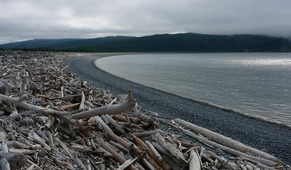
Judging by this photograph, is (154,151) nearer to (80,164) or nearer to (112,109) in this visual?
(112,109)

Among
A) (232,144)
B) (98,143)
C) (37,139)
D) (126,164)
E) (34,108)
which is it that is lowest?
(232,144)

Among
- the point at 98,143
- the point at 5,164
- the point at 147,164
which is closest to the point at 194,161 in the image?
the point at 147,164

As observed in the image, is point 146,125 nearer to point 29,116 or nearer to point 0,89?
point 29,116

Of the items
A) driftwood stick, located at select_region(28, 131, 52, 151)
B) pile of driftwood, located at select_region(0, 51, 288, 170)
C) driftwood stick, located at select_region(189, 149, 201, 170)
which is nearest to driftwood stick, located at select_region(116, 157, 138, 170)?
pile of driftwood, located at select_region(0, 51, 288, 170)

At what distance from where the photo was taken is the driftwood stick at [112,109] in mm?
7852

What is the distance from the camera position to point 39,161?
582 cm

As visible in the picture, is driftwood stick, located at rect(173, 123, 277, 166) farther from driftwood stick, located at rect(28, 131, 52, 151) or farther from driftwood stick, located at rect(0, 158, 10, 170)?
driftwood stick, located at rect(0, 158, 10, 170)

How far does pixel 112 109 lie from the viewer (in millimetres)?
8352

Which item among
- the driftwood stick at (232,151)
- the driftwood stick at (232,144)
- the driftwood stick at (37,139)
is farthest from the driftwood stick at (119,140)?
the driftwood stick at (232,144)

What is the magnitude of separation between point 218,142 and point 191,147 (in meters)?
3.28

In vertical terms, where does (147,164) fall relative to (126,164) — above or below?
below

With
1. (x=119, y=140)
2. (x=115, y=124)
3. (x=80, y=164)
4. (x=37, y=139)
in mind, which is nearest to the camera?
(x=80, y=164)

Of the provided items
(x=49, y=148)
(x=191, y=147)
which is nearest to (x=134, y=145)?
(x=191, y=147)

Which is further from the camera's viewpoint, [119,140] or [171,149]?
[119,140]
